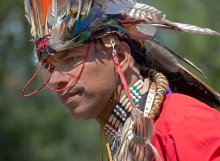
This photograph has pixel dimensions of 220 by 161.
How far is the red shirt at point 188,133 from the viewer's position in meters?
2.84

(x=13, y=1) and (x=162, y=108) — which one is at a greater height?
(x=162, y=108)

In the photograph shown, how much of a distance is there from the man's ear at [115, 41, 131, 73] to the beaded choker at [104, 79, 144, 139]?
14 centimetres

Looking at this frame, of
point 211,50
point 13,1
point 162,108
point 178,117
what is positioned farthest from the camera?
point 211,50

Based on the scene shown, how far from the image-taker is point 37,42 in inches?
136

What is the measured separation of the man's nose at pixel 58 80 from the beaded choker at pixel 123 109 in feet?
1.07

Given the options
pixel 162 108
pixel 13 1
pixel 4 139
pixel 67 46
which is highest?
pixel 67 46

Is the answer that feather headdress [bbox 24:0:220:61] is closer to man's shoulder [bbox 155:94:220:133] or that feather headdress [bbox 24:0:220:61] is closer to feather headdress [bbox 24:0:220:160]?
feather headdress [bbox 24:0:220:160]

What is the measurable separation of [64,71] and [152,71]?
54cm

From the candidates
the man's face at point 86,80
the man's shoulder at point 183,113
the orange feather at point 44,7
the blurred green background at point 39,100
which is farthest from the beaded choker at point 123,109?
the blurred green background at point 39,100

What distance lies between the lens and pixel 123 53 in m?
3.43

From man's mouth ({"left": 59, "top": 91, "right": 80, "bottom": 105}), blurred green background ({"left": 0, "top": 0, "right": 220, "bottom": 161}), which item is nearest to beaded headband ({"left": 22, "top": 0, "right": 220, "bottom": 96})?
man's mouth ({"left": 59, "top": 91, "right": 80, "bottom": 105})

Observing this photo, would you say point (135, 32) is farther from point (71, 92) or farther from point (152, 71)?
point (71, 92)

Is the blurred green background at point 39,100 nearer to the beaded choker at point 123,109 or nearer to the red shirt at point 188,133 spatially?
the beaded choker at point 123,109

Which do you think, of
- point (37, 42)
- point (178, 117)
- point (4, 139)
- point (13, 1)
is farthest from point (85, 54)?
point (13, 1)
